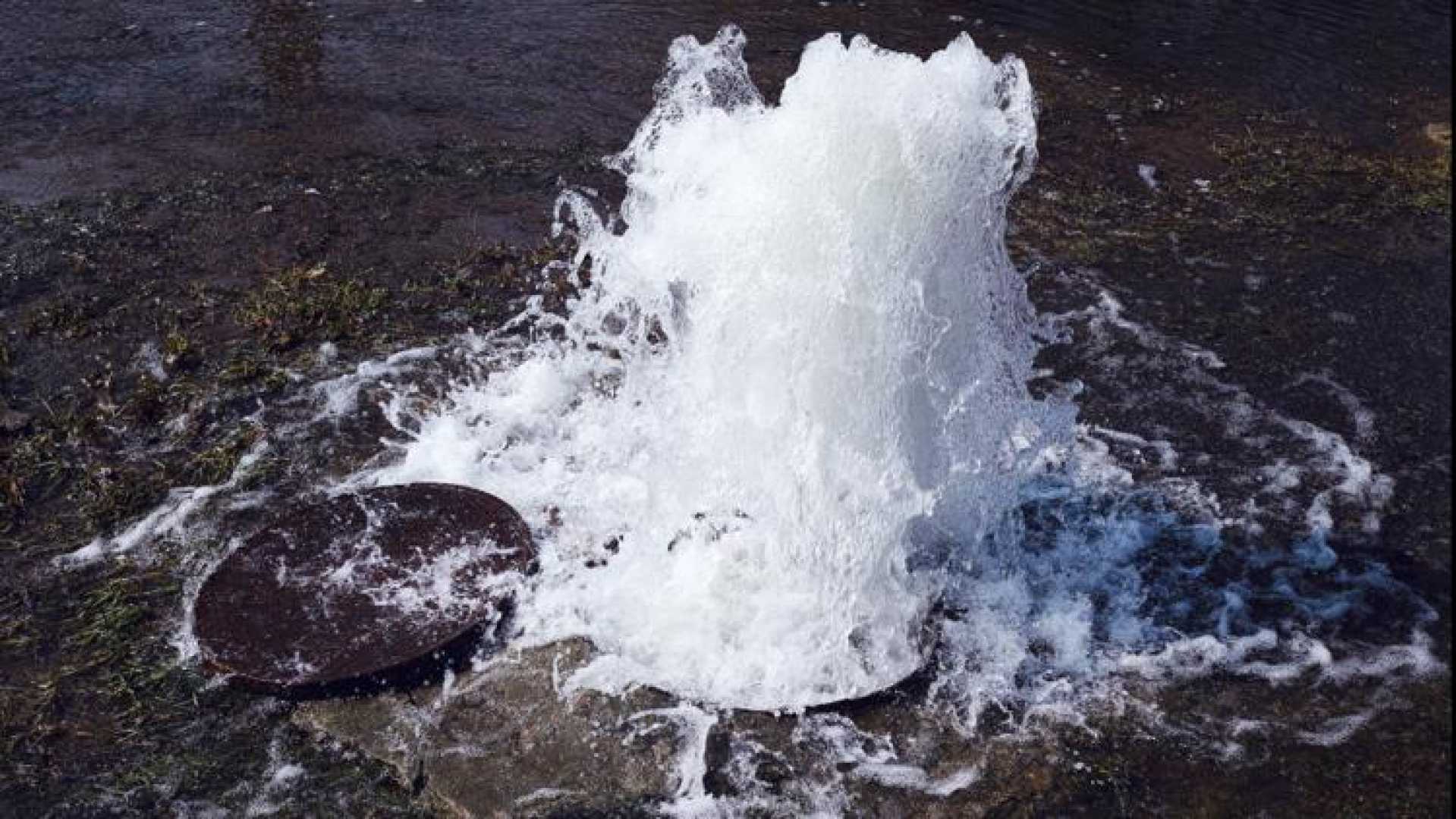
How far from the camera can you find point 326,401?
6344 mm

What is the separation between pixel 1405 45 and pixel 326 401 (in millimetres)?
12758

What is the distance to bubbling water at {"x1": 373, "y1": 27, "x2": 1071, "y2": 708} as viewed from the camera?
15.5 feet

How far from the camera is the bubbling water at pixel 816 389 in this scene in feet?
15.5

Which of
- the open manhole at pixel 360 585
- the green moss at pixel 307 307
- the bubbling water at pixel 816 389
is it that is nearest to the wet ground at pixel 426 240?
the green moss at pixel 307 307

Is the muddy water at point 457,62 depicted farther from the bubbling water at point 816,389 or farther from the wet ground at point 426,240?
the bubbling water at point 816,389

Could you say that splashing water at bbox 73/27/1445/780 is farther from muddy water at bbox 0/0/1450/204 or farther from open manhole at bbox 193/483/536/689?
muddy water at bbox 0/0/1450/204

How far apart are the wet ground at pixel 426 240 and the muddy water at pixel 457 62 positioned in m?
0.04

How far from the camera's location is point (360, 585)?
4.89m

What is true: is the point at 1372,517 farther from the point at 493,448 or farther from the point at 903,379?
the point at 493,448

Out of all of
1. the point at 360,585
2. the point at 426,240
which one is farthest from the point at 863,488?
the point at 426,240

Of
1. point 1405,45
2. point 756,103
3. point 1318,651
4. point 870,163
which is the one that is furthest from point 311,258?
point 1405,45

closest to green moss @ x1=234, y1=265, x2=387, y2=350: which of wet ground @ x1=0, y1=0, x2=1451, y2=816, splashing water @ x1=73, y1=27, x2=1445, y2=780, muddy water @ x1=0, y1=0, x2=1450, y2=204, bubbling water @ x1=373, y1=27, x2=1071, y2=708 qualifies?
wet ground @ x1=0, y1=0, x2=1451, y2=816

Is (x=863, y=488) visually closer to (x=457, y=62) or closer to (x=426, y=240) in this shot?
(x=426, y=240)

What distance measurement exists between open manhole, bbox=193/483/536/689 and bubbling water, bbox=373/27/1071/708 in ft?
0.87
